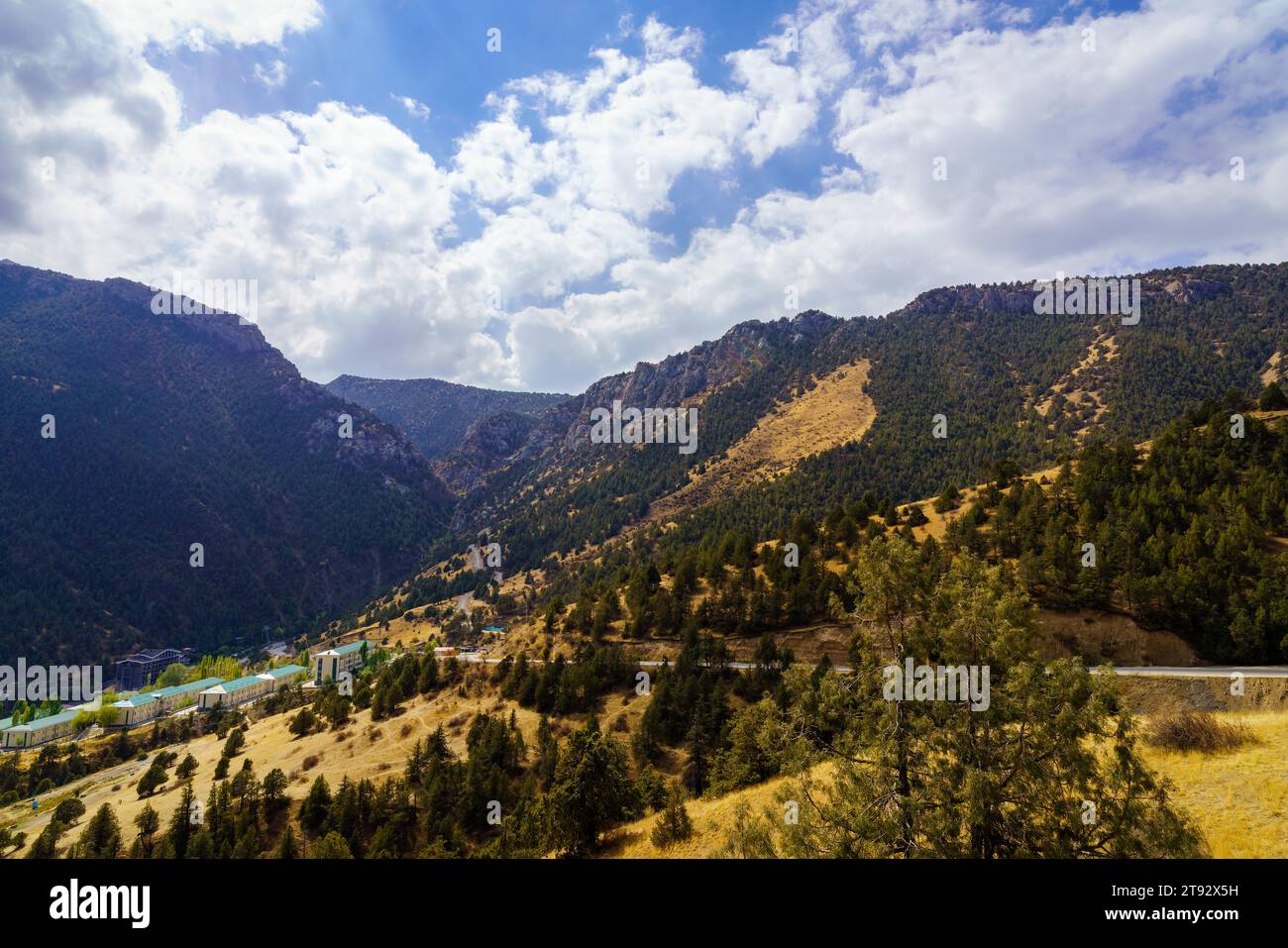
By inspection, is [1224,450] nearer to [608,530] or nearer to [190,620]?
[608,530]

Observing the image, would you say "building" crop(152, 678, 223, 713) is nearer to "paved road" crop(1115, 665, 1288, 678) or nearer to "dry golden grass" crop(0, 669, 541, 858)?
"dry golden grass" crop(0, 669, 541, 858)

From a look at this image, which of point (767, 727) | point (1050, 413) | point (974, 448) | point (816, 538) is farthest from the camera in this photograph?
point (1050, 413)

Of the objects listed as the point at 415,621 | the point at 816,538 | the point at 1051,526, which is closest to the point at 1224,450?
the point at 1051,526

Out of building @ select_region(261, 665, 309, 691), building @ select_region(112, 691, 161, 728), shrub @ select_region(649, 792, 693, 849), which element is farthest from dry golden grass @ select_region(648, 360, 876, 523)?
shrub @ select_region(649, 792, 693, 849)

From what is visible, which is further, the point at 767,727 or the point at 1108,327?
the point at 1108,327

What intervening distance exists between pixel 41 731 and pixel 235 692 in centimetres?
2557

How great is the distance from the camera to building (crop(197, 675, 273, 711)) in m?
107

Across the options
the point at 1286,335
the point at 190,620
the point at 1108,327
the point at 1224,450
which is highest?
the point at 1108,327

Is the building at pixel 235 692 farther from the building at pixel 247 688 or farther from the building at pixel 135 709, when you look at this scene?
the building at pixel 135 709

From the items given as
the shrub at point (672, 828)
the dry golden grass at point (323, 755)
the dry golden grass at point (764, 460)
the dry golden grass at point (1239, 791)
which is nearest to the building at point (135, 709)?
the dry golden grass at point (323, 755)

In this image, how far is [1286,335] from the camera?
538 ft

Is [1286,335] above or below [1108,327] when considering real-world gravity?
below

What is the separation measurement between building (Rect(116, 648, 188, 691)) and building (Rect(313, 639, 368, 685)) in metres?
49.0
